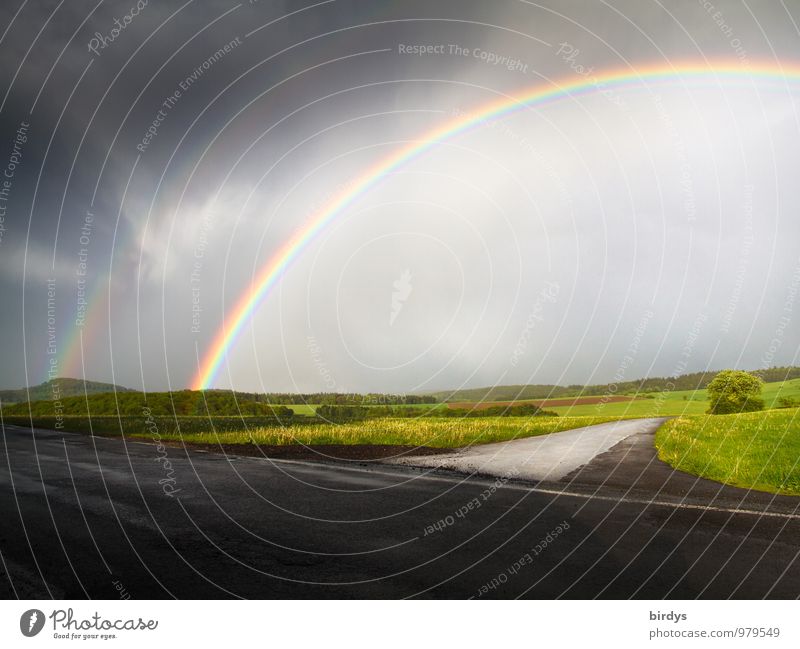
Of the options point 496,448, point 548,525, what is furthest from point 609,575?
point 496,448

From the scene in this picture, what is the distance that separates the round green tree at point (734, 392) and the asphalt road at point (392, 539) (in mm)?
52827

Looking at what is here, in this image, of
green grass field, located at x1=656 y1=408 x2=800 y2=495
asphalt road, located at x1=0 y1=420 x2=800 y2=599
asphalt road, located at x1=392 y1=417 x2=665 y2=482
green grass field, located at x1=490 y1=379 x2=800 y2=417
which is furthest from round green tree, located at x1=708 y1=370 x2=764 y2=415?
asphalt road, located at x1=0 y1=420 x2=800 y2=599

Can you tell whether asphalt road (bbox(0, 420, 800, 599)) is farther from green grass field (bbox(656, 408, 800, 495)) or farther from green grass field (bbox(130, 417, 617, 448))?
green grass field (bbox(130, 417, 617, 448))

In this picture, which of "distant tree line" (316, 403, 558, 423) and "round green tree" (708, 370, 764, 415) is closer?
"distant tree line" (316, 403, 558, 423)

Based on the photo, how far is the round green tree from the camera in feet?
179

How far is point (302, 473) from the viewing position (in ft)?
44.3

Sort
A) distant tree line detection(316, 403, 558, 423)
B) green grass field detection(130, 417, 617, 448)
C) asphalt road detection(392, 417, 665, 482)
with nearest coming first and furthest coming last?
asphalt road detection(392, 417, 665, 482)
green grass field detection(130, 417, 617, 448)
distant tree line detection(316, 403, 558, 423)

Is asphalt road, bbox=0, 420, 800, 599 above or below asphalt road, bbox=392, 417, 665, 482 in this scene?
above

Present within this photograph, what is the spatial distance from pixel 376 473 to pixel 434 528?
5932mm

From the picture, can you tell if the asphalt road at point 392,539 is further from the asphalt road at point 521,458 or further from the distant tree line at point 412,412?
the distant tree line at point 412,412

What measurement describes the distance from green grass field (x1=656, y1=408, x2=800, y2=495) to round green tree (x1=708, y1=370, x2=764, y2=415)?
41.7m

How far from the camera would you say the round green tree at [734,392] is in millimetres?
54500

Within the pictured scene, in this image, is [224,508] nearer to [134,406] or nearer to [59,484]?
[59,484]

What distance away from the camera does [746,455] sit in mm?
13828
